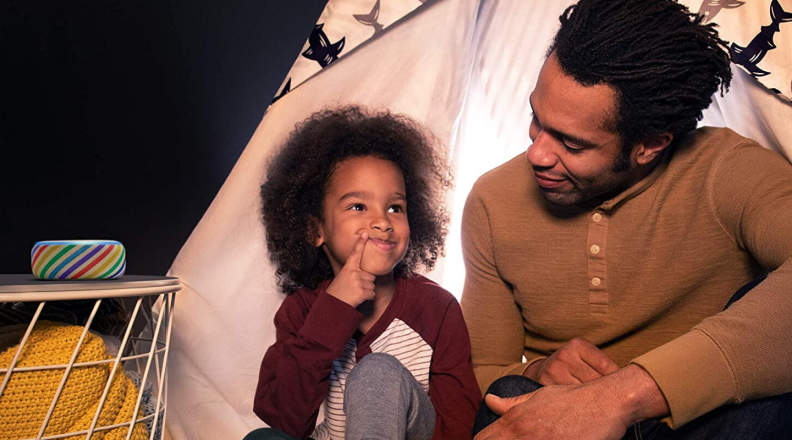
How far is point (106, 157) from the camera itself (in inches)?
61.8

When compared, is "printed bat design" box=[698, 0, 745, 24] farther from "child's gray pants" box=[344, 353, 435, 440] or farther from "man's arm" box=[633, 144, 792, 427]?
"child's gray pants" box=[344, 353, 435, 440]

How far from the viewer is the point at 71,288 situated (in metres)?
0.84

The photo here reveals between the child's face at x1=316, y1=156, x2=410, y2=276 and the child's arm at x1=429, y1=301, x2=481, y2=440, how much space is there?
0.52 feet

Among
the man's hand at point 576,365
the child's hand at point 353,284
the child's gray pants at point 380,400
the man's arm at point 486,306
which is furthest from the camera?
the man's arm at point 486,306

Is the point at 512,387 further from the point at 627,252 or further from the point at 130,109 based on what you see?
the point at 130,109

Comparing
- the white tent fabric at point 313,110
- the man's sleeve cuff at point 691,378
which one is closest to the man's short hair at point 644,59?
the white tent fabric at point 313,110

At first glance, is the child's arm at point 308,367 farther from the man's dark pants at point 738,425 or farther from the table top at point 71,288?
the man's dark pants at point 738,425

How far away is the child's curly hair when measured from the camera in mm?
1360

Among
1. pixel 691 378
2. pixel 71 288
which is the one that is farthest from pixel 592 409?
pixel 71 288

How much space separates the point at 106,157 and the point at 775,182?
4.40 feet

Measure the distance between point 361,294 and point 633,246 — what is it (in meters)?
0.47

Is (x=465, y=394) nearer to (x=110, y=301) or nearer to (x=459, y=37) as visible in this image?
(x=110, y=301)

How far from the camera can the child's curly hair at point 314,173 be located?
1.36 meters

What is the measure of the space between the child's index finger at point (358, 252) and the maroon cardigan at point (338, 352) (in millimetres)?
73
